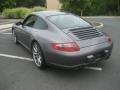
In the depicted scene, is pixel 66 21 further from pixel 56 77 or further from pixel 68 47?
pixel 56 77

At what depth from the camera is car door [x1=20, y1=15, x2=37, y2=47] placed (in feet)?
20.2

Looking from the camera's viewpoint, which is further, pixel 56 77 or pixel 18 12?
pixel 18 12

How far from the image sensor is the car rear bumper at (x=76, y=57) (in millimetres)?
4602

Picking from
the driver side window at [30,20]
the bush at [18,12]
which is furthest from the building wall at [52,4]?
the driver side window at [30,20]

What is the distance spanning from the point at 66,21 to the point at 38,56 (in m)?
1.25

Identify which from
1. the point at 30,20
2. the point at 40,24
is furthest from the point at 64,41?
the point at 30,20

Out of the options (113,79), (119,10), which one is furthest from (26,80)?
(119,10)

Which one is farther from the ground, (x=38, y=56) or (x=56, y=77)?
(x=38, y=56)

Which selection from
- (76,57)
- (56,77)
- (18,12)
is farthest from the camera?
(18,12)

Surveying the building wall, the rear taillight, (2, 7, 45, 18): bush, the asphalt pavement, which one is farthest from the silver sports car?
the building wall

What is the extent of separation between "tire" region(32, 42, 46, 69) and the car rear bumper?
0.88ft

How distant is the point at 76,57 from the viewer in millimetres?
4598

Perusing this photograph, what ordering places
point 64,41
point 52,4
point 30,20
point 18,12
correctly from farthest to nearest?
point 52,4 → point 18,12 → point 30,20 → point 64,41

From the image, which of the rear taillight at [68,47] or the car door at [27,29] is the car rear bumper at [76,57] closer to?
the rear taillight at [68,47]
